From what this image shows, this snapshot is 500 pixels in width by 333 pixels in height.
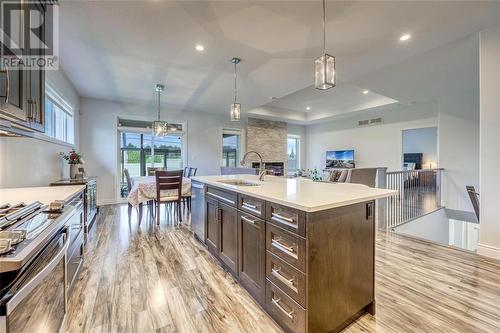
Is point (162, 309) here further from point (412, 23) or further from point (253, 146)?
point (253, 146)

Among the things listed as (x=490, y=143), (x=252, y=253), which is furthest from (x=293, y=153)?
(x=252, y=253)

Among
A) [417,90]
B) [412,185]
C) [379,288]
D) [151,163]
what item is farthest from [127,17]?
[412,185]

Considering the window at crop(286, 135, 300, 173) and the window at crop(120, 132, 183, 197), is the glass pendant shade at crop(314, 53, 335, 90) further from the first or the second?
the window at crop(286, 135, 300, 173)

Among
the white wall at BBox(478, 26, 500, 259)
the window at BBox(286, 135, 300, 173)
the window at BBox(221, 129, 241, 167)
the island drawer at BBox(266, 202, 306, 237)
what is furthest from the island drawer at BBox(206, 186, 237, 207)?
the window at BBox(286, 135, 300, 173)

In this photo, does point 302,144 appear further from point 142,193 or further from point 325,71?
point 325,71

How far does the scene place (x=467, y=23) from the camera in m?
2.56

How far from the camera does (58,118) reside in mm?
4199

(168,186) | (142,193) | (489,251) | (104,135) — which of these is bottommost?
(489,251)

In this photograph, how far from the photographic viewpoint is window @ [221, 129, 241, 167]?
25.6 ft

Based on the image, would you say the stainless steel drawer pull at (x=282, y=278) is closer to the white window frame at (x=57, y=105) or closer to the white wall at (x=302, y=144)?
the white window frame at (x=57, y=105)

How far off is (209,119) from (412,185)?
599 cm

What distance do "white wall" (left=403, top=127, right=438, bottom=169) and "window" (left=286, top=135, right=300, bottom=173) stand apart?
4.35m

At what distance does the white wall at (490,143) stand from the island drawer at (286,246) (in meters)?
2.92

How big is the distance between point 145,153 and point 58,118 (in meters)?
2.40
